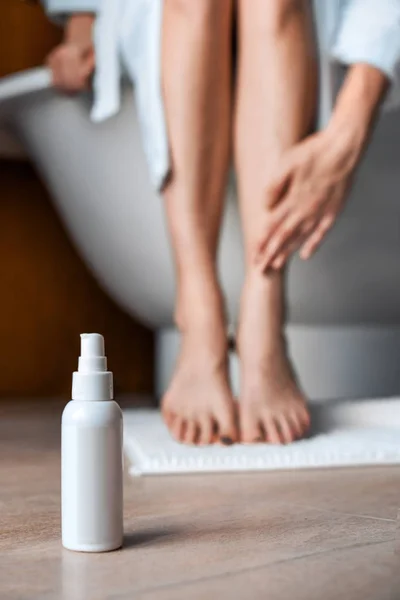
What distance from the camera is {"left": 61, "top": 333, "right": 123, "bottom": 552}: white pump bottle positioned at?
595mm

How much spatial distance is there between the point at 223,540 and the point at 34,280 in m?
1.43

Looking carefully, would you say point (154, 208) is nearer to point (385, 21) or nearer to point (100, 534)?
point (385, 21)

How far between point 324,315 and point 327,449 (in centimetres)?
62

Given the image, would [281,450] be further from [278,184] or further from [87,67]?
[87,67]

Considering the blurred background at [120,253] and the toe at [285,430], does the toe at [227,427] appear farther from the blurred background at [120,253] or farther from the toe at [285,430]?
the blurred background at [120,253]

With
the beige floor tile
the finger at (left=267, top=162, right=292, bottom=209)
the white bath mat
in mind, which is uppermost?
the finger at (left=267, top=162, right=292, bottom=209)

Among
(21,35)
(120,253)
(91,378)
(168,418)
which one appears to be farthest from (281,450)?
(21,35)

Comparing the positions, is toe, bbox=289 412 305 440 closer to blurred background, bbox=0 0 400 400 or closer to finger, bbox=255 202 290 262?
finger, bbox=255 202 290 262

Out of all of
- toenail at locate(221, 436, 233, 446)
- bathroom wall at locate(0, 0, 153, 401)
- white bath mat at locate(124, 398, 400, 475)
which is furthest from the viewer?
bathroom wall at locate(0, 0, 153, 401)

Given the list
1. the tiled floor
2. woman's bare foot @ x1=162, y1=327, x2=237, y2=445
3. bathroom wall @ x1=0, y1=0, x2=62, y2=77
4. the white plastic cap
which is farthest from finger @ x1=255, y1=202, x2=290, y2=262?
bathroom wall @ x1=0, y1=0, x2=62, y2=77

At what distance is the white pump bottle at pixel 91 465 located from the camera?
595mm

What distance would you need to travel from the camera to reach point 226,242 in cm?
156

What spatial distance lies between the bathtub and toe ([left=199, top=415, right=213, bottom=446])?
458 millimetres

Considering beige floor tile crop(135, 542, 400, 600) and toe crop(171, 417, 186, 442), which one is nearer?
beige floor tile crop(135, 542, 400, 600)
